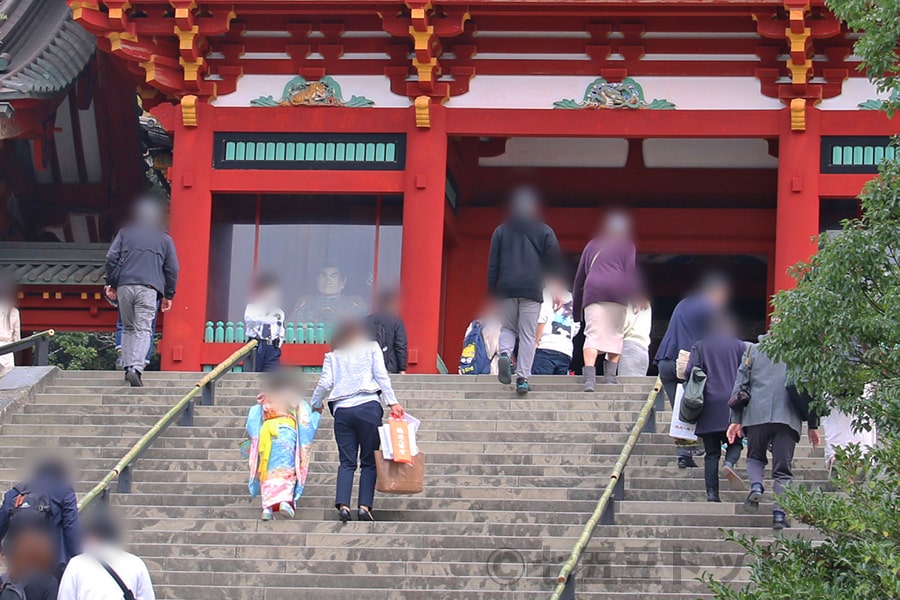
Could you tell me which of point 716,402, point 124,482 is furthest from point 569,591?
point 124,482

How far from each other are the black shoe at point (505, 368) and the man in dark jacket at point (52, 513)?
4.97 m

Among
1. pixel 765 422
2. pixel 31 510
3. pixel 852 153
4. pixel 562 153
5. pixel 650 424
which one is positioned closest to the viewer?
pixel 31 510

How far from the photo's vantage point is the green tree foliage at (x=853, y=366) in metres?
8.85

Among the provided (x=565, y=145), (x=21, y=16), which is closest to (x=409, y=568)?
(x=565, y=145)

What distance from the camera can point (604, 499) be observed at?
39.2 feet

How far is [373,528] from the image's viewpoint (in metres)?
12.5

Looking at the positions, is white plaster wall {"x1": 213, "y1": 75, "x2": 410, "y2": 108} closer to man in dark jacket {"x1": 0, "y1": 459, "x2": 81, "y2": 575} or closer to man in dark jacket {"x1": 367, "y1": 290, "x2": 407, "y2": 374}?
man in dark jacket {"x1": 367, "y1": 290, "x2": 407, "y2": 374}

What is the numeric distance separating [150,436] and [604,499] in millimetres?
3756

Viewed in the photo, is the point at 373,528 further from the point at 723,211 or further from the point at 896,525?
the point at 723,211

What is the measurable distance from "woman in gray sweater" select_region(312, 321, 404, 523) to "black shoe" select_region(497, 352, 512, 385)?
2.19m

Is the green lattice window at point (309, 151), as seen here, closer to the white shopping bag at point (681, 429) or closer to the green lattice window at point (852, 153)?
the green lattice window at point (852, 153)

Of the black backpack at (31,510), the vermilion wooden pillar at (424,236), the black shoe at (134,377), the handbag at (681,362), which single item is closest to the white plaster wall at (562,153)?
the vermilion wooden pillar at (424,236)

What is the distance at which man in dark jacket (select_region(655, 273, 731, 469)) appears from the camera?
13883 millimetres

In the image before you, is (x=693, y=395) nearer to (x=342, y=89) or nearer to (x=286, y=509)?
(x=286, y=509)
